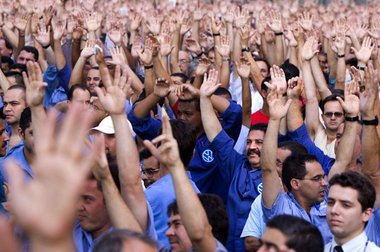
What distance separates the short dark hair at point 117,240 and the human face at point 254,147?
2.10m

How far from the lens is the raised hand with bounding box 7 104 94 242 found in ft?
4.88

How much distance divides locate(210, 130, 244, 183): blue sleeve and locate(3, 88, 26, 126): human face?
2.11 m

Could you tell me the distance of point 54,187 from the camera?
151 cm

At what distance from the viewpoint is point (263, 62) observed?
24.7 ft

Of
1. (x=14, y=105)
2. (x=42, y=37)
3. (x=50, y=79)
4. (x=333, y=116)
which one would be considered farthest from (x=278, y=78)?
(x=42, y=37)

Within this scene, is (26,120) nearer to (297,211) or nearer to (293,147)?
(293,147)

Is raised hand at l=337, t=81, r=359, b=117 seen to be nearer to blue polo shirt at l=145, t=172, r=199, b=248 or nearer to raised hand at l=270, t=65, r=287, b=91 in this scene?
raised hand at l=270, t=65, r=287, b=91

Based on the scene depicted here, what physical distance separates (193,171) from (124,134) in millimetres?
1698

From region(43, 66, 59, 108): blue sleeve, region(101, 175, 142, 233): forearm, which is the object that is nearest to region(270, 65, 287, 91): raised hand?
region(101, 175, 142, 233): forearm

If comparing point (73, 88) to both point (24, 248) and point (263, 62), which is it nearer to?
point (263, 62)

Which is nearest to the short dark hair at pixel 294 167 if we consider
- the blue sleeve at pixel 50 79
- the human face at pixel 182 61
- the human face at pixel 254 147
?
the human face at pixel 254 147

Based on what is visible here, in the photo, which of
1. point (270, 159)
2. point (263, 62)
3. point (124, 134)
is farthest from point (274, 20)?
point (124, 134)

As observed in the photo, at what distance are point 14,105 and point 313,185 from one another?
288 centimetres

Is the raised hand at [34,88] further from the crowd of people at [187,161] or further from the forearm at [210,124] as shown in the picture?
the forearm at [210,124]
